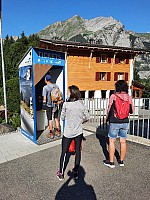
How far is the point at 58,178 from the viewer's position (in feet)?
10.5

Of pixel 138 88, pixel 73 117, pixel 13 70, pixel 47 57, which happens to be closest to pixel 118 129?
pixel 73 117

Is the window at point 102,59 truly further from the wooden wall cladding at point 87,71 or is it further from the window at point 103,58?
the wooden wall cladding at point 87,71

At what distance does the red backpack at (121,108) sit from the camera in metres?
3.21

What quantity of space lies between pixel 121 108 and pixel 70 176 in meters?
1.49

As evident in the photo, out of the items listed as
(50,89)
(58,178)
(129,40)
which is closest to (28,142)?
(50,89)

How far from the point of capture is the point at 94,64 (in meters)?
22.1

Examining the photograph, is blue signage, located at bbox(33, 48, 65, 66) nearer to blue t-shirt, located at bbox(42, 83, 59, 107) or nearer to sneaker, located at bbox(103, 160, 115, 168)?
blue t-shirt, located at bbox(42, 83, 59, 107)

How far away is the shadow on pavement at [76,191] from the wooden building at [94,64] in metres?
16.1

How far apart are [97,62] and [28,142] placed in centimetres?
1857

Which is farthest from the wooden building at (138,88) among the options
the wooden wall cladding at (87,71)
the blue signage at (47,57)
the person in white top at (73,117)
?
the person in white top at (73,117)

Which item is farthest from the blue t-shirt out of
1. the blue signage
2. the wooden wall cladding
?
the wooden wall cladding

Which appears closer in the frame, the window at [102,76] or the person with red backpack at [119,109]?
the person with red backpack at [119,109]

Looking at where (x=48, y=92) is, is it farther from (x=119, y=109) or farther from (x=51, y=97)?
(x=119, y=109)

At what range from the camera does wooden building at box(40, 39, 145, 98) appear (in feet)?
65.3
